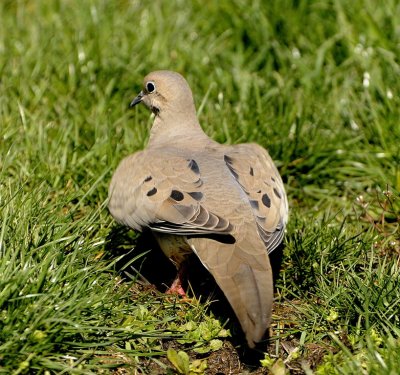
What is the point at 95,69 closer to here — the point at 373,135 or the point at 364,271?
the point at 373,135

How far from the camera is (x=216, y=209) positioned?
4.47m

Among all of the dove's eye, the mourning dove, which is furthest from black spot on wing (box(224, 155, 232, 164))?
the dove's eye

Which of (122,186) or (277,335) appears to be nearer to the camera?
(277,335)

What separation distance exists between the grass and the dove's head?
1.19 feet

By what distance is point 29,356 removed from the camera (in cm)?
390

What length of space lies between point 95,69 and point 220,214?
281 centimetres

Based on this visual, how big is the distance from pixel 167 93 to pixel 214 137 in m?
0.54

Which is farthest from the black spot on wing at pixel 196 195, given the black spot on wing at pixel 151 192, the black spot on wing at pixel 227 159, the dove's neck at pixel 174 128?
the dove's neck at pixel 174 128

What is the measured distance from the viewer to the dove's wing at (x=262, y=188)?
456 cm

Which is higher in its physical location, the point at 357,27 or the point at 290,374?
the point at 357,27

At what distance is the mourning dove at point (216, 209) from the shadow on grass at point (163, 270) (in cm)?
23

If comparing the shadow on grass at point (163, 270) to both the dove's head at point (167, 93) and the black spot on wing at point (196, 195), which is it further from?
the dove's head at point (167, 93)

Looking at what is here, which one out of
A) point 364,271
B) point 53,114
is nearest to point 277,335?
point 364,271

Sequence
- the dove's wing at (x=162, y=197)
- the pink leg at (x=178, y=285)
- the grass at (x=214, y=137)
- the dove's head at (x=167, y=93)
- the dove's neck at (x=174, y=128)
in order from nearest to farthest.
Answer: the grass at (x=214, y=137) → the dove's wing at (x=162, y=197) → the pink leg at (x=178, y=285) → the dove's neck at (x=174, y=128) → the dove's head at (x=167, y=93)
